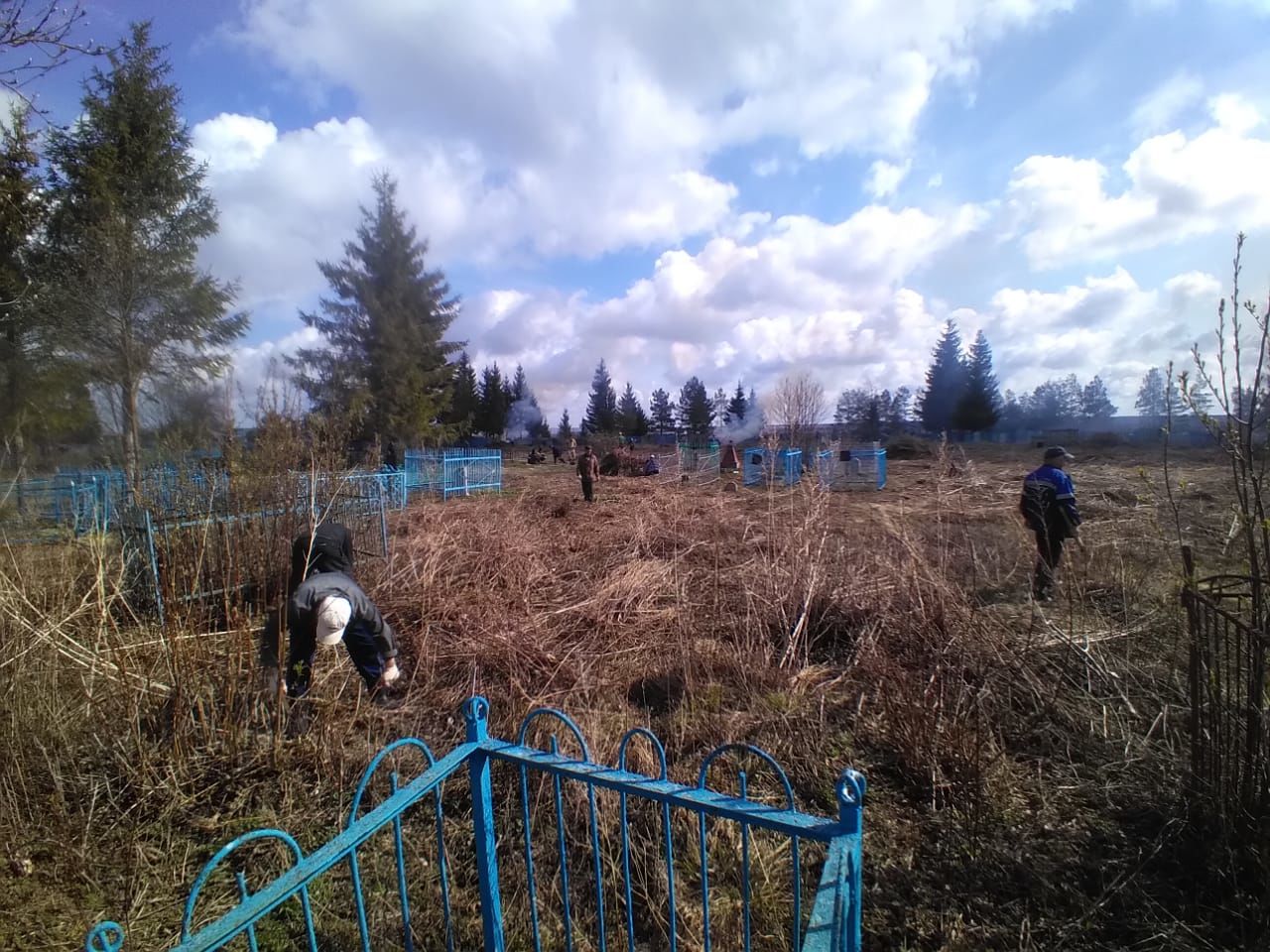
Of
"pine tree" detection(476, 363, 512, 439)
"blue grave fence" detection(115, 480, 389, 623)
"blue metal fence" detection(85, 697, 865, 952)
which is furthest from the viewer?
"pine tree" detection(476, 363, 512, 439)

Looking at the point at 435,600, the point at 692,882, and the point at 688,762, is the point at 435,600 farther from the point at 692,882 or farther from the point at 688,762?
the point at 692,882

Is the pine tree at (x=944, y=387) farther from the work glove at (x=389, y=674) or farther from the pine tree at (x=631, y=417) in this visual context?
the work glove at (x=389, y=674)

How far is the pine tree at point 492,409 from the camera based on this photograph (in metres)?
53.4

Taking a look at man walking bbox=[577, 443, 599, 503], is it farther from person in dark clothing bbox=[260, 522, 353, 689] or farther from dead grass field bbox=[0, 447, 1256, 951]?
person in dark clothing bbox=[260, 522, 353, 689]

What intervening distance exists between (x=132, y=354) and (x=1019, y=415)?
207 ft

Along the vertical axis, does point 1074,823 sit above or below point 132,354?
below

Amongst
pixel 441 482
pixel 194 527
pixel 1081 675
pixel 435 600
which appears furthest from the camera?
pixel 441 482

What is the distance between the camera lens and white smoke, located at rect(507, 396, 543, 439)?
57406mm

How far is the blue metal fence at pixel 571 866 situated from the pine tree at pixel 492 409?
51.3 meters

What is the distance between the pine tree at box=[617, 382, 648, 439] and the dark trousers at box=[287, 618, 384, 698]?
5130 cm

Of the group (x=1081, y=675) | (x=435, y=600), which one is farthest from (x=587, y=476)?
(x=1081, y=675)

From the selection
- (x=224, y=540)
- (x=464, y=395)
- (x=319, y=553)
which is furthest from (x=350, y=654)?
(x=464, y=395)

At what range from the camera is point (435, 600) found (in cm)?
597

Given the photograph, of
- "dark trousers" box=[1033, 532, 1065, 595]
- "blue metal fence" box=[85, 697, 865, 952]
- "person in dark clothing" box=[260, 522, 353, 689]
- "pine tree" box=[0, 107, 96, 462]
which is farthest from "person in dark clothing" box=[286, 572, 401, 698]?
"dark trousers" box=[1033, 532, 1065, 595]
